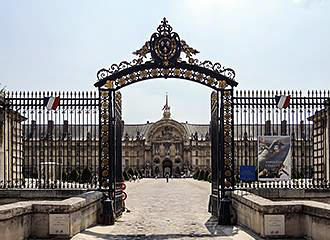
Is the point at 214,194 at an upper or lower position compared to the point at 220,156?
lower

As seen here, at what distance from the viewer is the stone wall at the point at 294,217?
32.8ft

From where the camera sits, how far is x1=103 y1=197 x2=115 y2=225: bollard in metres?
14.8

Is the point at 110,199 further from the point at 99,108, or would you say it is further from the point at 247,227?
the point at 247,227

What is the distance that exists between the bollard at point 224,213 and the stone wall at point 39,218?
3.66 m

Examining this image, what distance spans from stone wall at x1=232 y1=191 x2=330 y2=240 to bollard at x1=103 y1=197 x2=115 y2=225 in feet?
12.8

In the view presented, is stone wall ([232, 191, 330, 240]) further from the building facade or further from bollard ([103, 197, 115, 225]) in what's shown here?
the building facade

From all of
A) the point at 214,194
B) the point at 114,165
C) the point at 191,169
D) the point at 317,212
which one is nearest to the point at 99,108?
the point at 114,165

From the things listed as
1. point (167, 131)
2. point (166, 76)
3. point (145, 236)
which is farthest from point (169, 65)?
point (167, 131)

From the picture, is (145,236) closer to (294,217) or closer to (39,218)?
(39,218)

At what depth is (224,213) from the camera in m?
14.6

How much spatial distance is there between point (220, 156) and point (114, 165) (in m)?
2.86

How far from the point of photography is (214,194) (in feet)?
53.8

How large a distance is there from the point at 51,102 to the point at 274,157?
607 cm

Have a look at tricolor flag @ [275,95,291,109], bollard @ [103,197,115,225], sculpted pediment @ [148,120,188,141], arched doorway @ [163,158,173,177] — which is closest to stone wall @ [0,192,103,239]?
bollard @ [103,197,115,225]
